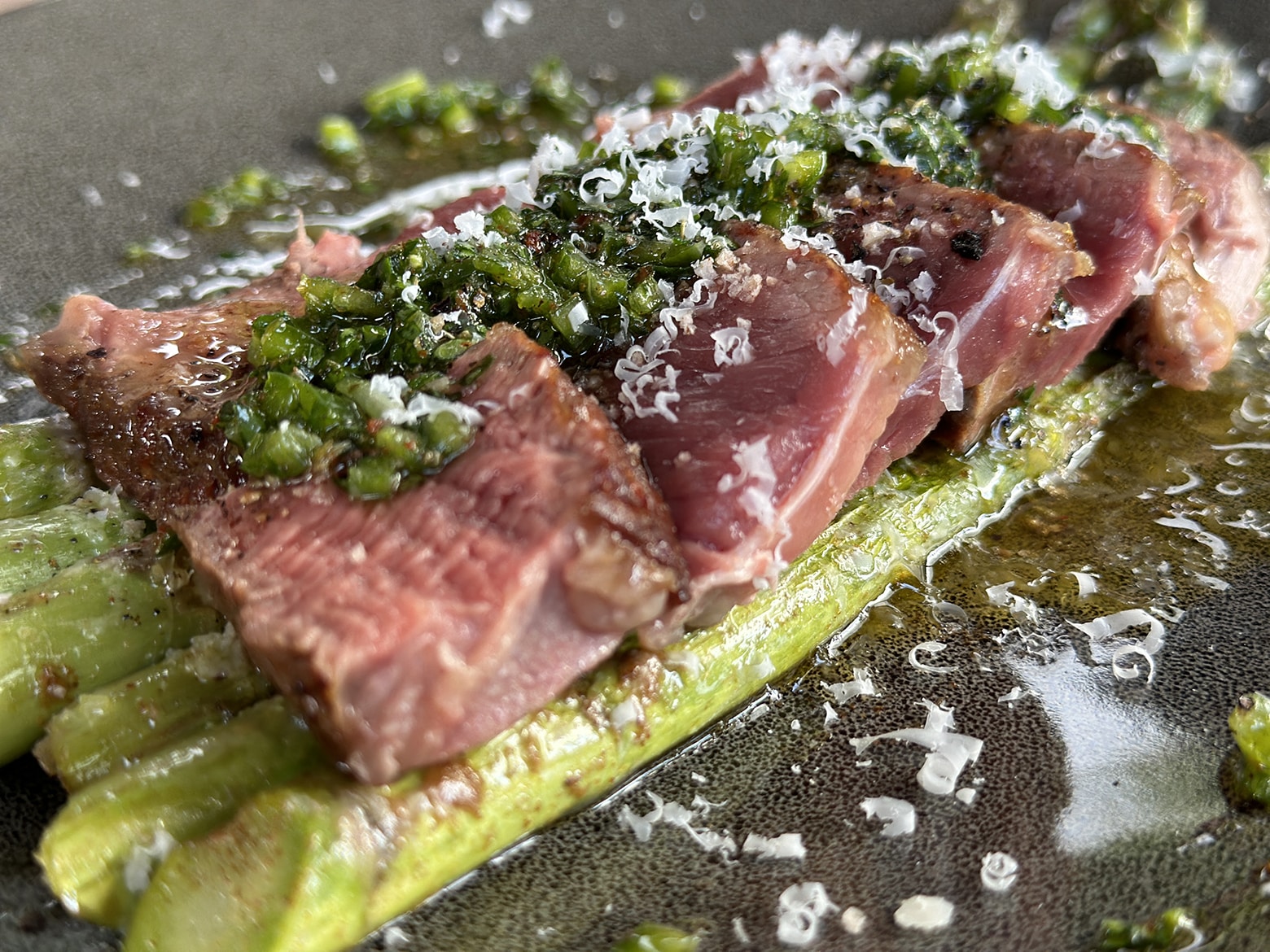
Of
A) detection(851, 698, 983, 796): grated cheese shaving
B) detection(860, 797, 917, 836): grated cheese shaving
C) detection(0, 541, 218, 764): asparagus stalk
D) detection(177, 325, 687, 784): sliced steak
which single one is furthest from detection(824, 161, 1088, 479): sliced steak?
detection(0, 541, 218, 764): asparagus stalk

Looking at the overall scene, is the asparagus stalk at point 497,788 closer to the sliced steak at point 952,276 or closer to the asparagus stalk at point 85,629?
the sliced steak at point 952,276

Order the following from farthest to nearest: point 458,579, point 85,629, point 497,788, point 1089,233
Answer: point 1089,233
point 85,629
point 497,788
point 458,579

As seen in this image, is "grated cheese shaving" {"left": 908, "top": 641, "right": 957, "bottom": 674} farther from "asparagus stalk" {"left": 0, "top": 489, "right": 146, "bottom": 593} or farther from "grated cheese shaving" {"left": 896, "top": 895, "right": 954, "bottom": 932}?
"asparagus stalk" {"left": 0, "top": 489, "right": 146, "bottom": 593}

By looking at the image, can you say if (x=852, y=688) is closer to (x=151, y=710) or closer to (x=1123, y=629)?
(x=1123, y=629)

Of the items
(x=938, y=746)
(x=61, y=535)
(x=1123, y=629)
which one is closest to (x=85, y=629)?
(x=61, y=535)

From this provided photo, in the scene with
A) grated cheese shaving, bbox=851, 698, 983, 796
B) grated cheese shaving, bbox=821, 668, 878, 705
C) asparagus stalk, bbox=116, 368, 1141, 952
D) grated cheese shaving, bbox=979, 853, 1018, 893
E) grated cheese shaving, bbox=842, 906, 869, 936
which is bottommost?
grated cheese shaving, bbox=979, 853, 1018, 893
